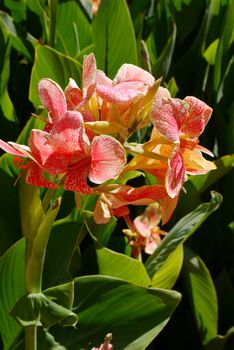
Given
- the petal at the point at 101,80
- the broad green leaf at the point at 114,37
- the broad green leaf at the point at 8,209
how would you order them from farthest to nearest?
the broad green leaf at the point at 114,37 < the broad green leaf at the point at 8,209 < the petal at the point at 101,80

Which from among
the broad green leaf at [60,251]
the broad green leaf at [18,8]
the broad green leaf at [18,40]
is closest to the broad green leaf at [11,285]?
the broad green leaf at [60,251]

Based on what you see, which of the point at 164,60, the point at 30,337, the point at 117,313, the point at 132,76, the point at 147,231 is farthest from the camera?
the point at 164,60

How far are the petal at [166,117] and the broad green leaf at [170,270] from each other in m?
0.56

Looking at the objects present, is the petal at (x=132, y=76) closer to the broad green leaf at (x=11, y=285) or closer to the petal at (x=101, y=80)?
the petal at (x=101, y=80)

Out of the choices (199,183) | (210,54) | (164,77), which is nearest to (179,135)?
(199,183)

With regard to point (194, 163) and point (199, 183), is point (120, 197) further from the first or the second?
point (199, 183)

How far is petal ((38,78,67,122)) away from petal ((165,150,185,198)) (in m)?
0.12

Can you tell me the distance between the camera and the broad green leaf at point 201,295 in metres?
1.37

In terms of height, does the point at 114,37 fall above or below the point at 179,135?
below

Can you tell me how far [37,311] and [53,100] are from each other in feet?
0.91

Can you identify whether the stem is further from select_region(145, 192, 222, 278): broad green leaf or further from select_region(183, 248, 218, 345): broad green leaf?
select_region(183, 248, 218, 345): broad green leaf

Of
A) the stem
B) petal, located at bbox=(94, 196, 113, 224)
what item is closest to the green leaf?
the stem

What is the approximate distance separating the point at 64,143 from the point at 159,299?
1.49 ft

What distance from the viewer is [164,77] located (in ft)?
5.05
